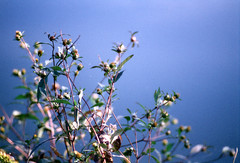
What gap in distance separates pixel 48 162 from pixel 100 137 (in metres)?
0.19

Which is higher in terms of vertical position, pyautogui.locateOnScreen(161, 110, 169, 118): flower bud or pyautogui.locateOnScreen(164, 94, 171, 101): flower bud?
pyautogui.locateOnScreen(164, 94, 171, 101): flower bud

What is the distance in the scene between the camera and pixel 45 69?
528 millimetres

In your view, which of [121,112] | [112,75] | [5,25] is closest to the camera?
[112,75]

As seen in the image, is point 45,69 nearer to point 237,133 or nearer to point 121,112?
point 121,112

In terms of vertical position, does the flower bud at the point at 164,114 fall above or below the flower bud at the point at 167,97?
below

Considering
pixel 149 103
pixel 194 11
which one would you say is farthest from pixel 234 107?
pixel 194 11

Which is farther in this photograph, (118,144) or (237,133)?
(237,133)

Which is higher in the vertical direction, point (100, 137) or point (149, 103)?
point (149, 103)

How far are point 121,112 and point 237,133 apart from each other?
0.90 meters

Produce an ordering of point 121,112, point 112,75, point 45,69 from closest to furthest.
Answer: point 45,69 < point 112,75 < point 121,112

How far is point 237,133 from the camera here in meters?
1.51

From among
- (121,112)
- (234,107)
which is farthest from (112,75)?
(234,107)

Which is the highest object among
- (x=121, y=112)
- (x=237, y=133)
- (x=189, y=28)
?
(x=189, y=28)

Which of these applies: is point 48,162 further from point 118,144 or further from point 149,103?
point 149,103
